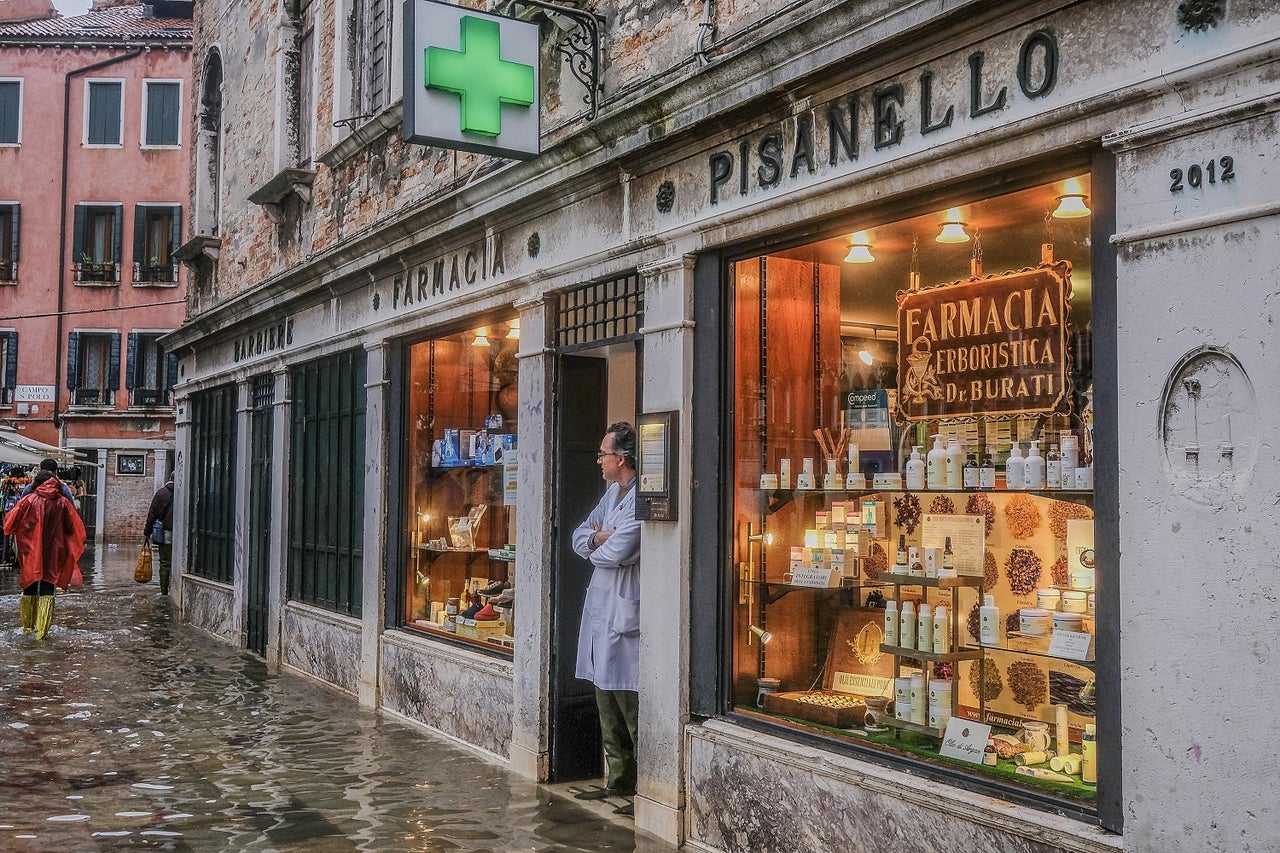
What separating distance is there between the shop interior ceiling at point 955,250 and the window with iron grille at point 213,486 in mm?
10060

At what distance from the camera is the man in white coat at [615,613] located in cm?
679

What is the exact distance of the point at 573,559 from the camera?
7.61 meters

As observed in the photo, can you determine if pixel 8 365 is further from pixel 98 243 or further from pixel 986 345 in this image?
pixel 986 345

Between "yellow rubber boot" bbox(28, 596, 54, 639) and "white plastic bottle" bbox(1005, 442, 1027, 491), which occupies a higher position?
"white plastic bottle" bbox(1005, 442, 1027, 491)

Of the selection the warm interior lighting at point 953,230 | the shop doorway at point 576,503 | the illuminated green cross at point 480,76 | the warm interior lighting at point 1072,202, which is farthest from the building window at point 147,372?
the warm interior lighting at point 1072,202

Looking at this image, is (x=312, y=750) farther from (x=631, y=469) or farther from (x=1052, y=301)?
(x=1052, y=301)

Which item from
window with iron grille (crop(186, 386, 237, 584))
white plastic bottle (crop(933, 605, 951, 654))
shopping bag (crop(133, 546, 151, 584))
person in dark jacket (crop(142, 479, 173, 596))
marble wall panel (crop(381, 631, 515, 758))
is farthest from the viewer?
person in dark jacket (crop(142, 479, 173, 596))

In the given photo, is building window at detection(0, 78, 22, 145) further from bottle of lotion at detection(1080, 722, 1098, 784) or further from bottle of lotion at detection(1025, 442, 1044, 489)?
bottle of lotion at detection(1080, 722, 1098, 784)

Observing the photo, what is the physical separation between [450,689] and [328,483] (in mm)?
3253

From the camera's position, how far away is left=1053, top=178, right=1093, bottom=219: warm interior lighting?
4500mm

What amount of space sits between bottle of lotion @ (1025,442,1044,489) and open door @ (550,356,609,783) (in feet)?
10.7

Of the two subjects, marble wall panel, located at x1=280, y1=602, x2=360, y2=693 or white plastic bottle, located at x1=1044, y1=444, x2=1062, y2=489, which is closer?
white plastic bottle, located at x1=1044, y1=444, x2=1062, y2=489

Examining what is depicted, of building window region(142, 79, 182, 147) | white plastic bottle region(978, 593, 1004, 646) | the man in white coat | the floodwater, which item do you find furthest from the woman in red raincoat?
building window region(142, 79, 182, 147)

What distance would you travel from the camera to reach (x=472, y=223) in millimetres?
8352
